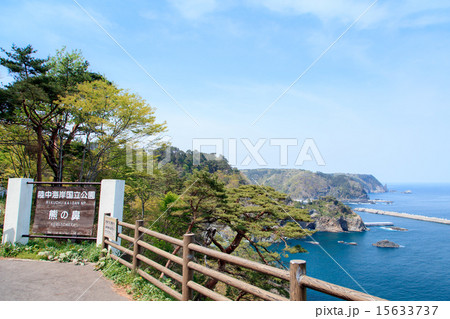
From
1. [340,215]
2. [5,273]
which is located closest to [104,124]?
[5,273]

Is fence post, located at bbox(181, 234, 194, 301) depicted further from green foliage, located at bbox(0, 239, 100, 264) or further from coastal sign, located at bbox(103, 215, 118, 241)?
green foliage, located at bbox(0, 239, 100, 264)

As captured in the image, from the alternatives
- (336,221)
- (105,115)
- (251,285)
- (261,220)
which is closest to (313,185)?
(336,221)

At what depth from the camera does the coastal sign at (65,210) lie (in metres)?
6.28

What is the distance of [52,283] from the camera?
4.16 metres

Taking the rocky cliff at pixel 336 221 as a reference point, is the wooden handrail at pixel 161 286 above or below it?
above

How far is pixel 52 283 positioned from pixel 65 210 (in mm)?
2588

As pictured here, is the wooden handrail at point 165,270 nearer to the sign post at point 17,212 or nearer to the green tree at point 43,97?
the sign post at point 17,212

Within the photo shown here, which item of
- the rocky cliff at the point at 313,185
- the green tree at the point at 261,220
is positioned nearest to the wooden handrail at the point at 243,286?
the green tree at the point at 261,220

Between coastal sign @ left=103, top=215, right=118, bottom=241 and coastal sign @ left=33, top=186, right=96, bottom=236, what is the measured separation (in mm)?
882

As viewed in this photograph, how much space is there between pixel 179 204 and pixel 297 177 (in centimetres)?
14038

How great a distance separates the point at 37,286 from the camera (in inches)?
158

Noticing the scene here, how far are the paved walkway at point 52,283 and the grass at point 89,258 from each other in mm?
151

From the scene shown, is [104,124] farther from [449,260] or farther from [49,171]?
[449,260]
